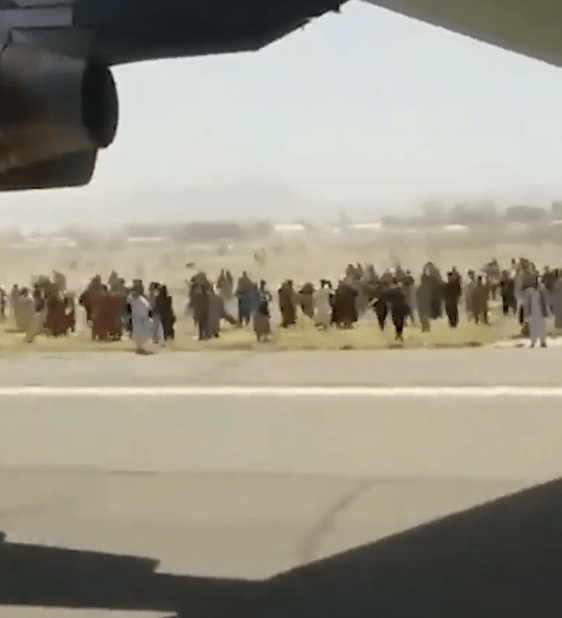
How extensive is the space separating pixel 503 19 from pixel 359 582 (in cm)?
185

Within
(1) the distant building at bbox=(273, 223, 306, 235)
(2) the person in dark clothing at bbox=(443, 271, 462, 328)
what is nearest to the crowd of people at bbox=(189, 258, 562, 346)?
(2) the person in dark clothing at bbox=(443, 271, 462, 328)

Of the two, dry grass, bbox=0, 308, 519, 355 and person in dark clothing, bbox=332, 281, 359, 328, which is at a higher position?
person in dark clothing, bbox=332, 281, 359, 328

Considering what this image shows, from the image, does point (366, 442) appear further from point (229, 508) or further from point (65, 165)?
point (65, 165)

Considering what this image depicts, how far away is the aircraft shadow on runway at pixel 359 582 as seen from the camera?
2.14 metres

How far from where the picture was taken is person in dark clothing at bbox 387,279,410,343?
4789mm

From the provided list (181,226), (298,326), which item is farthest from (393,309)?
(181,226)

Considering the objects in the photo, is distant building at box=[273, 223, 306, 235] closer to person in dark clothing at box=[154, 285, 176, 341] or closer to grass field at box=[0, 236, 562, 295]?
grass field at box=[0, 236, 562, 295]

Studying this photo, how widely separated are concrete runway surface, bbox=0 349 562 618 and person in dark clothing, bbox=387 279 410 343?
8.0 inches

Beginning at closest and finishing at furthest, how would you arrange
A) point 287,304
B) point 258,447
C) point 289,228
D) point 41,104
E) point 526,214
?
point 41,104, point 258,447, point 526,214, point 289,228, point 287,304

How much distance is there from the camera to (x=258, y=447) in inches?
134

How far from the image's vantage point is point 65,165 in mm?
1923

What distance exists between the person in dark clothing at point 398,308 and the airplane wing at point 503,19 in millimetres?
2068

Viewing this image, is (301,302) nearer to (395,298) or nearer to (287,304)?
(287,304)

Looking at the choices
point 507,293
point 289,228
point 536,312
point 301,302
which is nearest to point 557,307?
point 536,312
